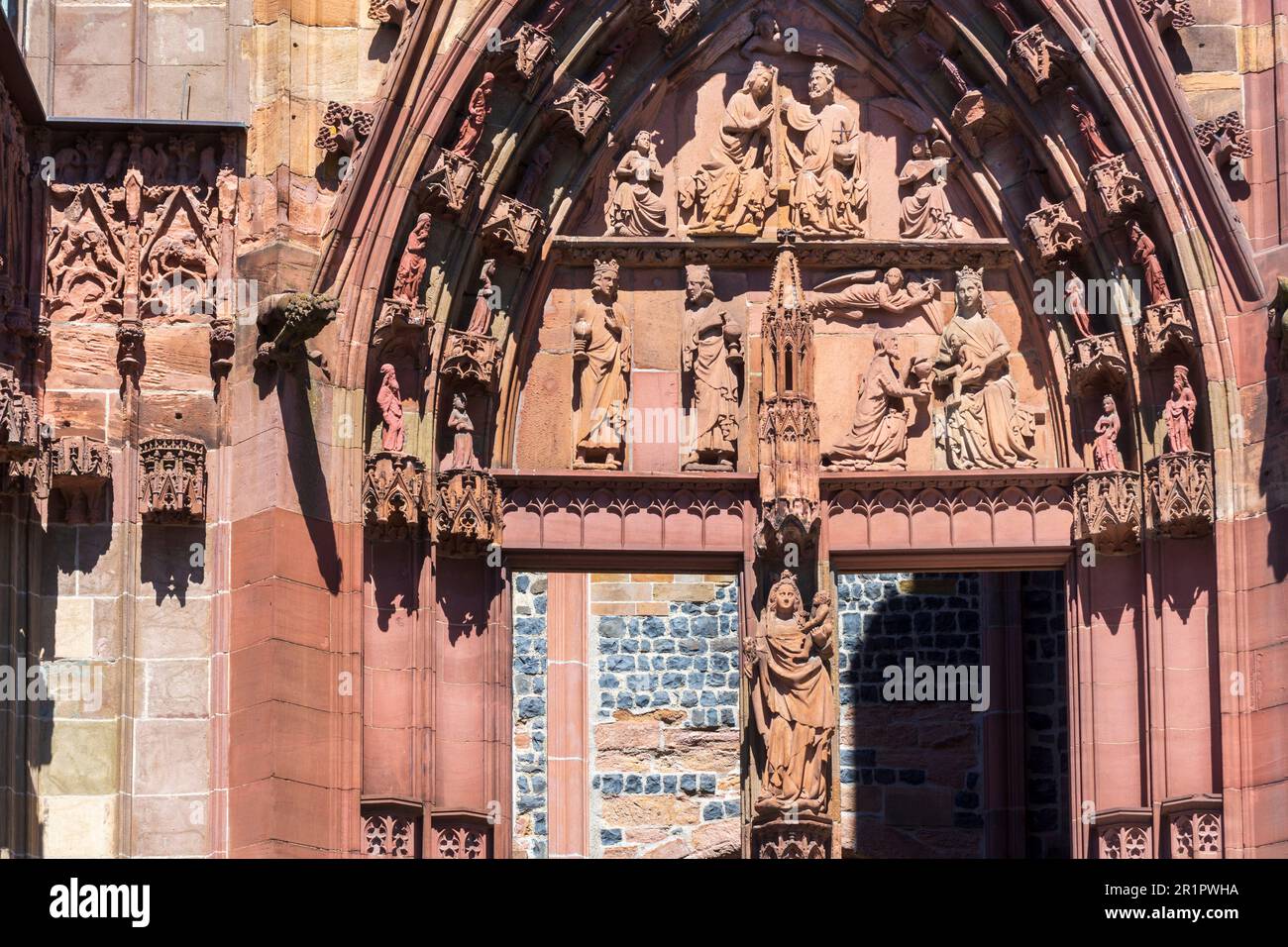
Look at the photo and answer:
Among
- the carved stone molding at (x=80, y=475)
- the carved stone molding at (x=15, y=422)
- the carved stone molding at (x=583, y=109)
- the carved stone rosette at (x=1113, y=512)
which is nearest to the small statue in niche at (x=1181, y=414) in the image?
the carved stone rosette at (x=1113, y=512)

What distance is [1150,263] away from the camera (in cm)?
2448

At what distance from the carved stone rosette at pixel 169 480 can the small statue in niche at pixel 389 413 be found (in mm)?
1418

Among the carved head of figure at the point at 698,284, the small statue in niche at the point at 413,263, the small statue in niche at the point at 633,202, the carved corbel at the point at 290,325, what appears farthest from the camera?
Result: the small statue in niche at the point at 633,202

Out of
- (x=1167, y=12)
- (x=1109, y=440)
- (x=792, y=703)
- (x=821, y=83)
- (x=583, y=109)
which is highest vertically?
(x=1167, y=12)

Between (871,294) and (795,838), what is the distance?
4.42 meters

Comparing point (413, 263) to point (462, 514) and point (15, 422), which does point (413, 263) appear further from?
point (15, 422)

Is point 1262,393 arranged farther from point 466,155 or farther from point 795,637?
point 466,155

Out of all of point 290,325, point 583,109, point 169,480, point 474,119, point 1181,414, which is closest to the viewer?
point 290,325

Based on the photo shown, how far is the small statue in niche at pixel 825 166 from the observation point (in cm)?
2572

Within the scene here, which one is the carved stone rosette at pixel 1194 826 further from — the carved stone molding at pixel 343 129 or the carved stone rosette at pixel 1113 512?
the carved stone molding at pixel 343 129

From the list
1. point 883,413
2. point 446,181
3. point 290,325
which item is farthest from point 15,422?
point 883,413

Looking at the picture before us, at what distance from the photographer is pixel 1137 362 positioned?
24547 millimetres

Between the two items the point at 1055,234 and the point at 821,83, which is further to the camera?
the point at 821,83
